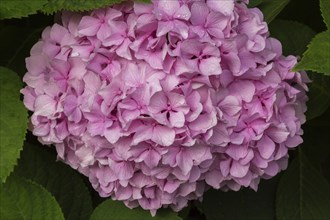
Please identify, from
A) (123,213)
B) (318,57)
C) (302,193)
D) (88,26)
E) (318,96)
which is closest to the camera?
(318,57)

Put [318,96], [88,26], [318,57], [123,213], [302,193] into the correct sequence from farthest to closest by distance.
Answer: [302,193]
[318,96]
[123,213]
[88,26]
[318,57]

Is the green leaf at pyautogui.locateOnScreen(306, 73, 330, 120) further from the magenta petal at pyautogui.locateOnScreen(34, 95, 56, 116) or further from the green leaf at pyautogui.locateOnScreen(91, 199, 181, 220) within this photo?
the magenta petal at pyautogui.locateOnScreen(34, 95, 56, 116)

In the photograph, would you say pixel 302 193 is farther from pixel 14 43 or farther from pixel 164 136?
pixel 14 43

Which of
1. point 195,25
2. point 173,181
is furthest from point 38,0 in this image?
point 173,181

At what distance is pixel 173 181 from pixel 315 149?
1.58 ft

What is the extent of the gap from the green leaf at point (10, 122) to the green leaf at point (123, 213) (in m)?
0.25

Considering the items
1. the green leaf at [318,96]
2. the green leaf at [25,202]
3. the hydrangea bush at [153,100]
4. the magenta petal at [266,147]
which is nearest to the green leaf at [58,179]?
the hydrangea bush at [153,100]

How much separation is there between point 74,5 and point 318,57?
41 centimetres

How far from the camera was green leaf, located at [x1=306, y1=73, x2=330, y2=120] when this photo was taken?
148 cm

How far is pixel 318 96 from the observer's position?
1495 mm

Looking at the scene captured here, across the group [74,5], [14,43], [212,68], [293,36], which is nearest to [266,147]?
[212,68]

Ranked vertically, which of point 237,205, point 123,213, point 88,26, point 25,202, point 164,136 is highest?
point 88,26

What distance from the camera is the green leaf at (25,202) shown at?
1.24 meters

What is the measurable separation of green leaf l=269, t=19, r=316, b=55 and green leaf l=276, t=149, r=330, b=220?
0.80 ft
